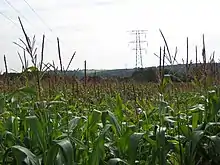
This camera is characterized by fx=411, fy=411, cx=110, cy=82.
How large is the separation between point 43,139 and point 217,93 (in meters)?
1.75

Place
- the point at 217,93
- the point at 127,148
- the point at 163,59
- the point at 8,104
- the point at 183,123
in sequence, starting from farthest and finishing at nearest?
the point at 8,104 → the point at 217,93 → the point at 183,123 → the point at 163,59 → the point at 127,148

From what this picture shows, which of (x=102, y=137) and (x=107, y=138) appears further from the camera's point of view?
(x=107, y=138)

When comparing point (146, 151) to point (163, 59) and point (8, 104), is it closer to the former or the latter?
point (163, 59)

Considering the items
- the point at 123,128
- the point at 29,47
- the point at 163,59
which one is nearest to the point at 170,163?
the point at 123,128

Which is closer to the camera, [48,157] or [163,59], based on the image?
[48,157]

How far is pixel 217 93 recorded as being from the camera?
3.71 meters

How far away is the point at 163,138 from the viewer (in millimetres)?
2908

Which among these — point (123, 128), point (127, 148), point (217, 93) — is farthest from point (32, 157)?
point (217, 93)

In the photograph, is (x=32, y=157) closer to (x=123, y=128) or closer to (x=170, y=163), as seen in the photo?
(x=123, y=128)

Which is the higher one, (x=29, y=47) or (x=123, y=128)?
(x=29, y=47)

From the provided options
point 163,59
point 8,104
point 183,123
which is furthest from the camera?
point 8,104

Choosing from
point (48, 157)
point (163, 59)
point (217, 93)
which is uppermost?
point (163, 59)

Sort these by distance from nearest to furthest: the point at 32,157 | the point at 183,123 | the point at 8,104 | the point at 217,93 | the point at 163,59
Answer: the point at 32,157 < the point at 163,59 < the point at 183,123 < the point at 217,93 < the point at 8,104

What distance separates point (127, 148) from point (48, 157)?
0.60 meters
